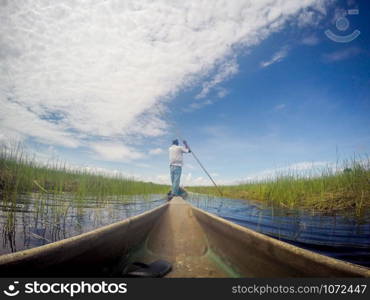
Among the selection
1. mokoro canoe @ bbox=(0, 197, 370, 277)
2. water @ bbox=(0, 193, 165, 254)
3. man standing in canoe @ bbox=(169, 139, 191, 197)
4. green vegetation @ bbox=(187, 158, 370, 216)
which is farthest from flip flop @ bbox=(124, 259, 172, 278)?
man standing in canoe @ bbox=(169, 139, 191, 197)

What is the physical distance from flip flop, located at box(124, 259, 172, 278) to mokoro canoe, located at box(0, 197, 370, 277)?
0.22 feet

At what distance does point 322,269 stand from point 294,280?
0.22m

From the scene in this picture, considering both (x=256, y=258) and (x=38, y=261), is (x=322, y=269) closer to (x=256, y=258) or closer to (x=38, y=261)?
(x=256, y=258)

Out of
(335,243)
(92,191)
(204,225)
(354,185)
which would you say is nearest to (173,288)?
(204,225)

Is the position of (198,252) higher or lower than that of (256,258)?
lower

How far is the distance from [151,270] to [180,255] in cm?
63

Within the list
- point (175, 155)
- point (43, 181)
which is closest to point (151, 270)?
point (43, 181)

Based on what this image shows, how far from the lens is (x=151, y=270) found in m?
1.46

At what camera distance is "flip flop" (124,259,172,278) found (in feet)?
4.48

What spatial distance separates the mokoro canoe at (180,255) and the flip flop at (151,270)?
67 mm

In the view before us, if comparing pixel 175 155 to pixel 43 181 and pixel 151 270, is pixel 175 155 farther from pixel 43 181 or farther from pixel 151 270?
pixel 151 270

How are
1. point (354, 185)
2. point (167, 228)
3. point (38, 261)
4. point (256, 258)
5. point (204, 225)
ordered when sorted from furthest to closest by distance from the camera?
point (354, 185)
point (167, 228)
point (204, 225)
point (256, 258)
point (38, 261)

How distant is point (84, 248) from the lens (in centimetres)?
117

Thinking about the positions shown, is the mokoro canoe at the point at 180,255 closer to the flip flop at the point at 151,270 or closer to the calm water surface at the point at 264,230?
the flip flop at the point at 151,270
